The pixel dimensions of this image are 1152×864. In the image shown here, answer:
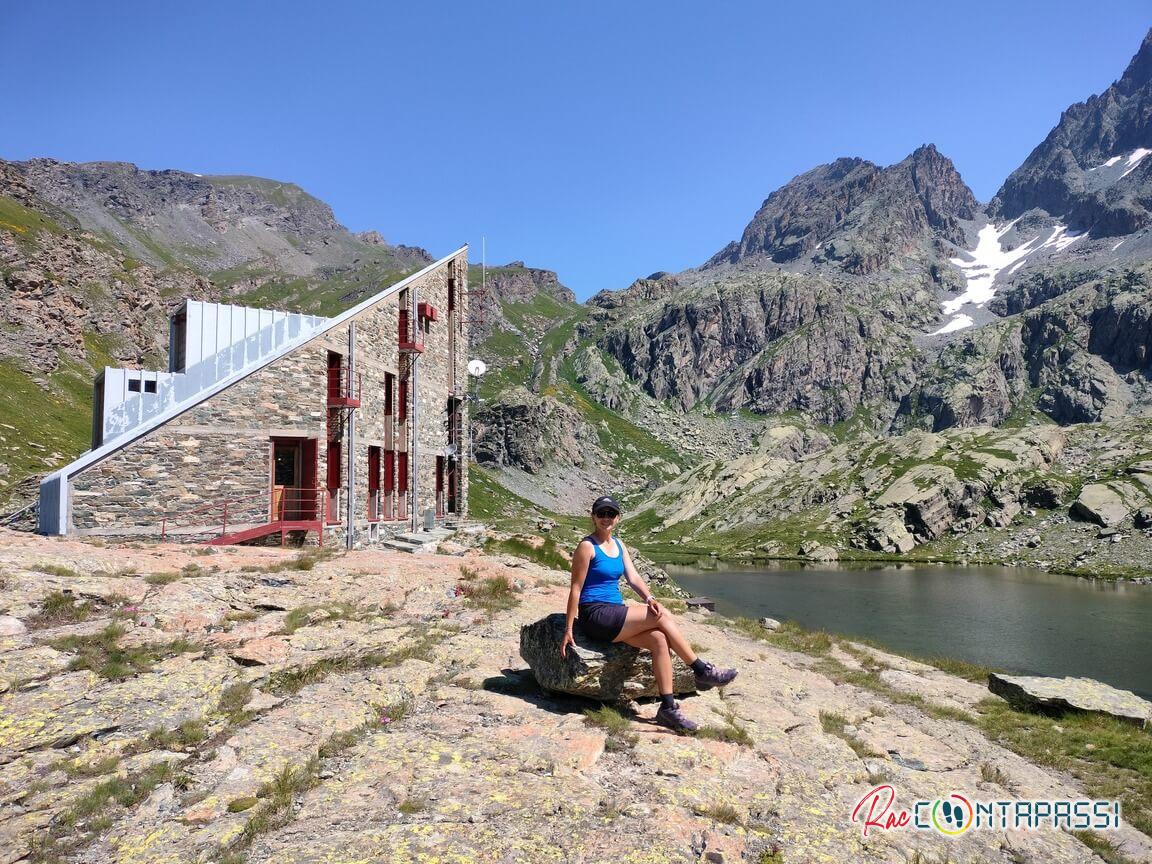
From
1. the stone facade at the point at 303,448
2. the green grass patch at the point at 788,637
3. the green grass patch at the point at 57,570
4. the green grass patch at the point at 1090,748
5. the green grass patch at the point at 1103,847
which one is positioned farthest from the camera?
the stone facade at the point at 303,448

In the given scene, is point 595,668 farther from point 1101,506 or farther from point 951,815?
point 1101,506

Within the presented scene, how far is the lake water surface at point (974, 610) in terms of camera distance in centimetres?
3697

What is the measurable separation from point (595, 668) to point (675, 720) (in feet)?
4.76

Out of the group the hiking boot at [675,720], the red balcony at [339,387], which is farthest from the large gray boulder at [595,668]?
the red balcony at [339,387]

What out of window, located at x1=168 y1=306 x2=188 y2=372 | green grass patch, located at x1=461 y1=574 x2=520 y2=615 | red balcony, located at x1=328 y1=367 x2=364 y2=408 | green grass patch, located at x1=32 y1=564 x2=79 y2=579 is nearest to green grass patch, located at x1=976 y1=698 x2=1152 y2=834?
green grass patch, located at x1=461 y1=574 x2=520 y2=615

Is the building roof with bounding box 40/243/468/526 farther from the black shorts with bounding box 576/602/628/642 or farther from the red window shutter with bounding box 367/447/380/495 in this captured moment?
the black shorts with bounding box 576/602/628/642

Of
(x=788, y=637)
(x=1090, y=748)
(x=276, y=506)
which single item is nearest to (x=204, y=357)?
(x=276, y=506)

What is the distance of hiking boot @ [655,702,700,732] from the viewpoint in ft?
30.5

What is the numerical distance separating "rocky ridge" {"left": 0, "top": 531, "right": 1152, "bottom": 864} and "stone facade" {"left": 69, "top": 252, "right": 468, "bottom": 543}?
30.0 ft

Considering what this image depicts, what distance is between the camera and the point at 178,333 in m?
28.5

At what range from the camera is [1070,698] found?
15.5 meters

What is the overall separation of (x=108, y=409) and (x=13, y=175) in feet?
421
